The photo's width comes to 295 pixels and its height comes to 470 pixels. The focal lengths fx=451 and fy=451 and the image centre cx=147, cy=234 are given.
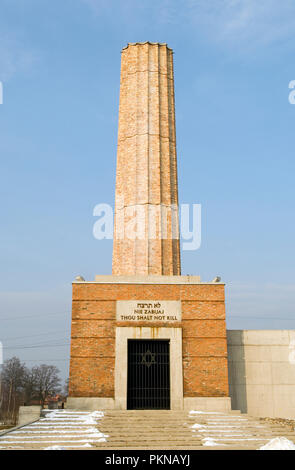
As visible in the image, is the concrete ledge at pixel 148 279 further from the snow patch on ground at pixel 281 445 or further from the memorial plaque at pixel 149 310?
the snow patch on ground at pixel 281 445

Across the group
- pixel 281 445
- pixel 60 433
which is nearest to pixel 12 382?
pixel 60 433

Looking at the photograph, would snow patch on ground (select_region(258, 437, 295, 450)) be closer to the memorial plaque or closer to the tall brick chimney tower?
the memorial plaque

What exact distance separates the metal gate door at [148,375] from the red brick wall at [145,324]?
0.82 m

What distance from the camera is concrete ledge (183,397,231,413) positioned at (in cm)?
1977

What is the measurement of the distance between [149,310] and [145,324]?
676mm

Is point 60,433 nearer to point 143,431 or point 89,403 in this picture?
point 143,431

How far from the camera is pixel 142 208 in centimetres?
2461

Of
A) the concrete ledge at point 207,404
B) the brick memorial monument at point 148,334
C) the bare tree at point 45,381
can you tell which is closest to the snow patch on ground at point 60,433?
the brick memorial monument at point 148,334

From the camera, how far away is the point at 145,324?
2080cm

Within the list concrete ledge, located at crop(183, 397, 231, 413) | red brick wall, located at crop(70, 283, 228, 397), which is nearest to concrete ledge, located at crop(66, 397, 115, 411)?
red brick wall, located at crop(70, 283, 228, 397)

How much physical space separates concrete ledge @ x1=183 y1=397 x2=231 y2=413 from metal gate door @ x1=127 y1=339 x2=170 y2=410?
933mm
